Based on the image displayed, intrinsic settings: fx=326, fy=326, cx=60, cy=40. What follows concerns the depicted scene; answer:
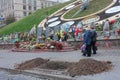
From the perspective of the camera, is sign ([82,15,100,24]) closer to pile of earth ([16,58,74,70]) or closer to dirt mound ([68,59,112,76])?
pile of earth ([16,58,74,70])

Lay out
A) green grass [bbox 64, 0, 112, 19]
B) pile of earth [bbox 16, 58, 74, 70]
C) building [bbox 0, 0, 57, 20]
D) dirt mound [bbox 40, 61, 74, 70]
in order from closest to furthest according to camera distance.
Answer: dirt mound [bbox 40, 61, 74, 70] → pile of earth [bbox 16, 58, 74, 70] → green grass [bbox 64, 0, 112, 19] → building [bbox 0, 0, 57, 20]

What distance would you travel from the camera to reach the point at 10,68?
56.1ft

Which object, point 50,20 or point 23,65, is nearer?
point 23,65

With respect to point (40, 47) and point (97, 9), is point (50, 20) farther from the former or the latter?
point (40, 47)

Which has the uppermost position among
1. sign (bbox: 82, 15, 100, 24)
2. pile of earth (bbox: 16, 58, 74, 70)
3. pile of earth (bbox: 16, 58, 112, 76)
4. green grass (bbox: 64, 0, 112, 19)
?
green grass (bbox: 64, 0, 112, 19)

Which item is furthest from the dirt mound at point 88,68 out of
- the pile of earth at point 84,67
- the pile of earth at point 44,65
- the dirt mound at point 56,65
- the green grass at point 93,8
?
the green grass at point 93,8

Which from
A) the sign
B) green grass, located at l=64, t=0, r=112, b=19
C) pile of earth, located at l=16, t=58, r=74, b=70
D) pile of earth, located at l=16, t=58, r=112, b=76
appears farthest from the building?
pile of earth, located at l=16, t=58, r=112, b=76

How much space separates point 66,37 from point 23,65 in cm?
1181

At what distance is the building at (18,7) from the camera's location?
11331 cm

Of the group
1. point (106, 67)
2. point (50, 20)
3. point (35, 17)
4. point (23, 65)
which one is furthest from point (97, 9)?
point (106, 67)

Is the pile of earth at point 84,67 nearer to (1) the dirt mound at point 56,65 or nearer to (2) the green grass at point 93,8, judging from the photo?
(1) the dirt mound at point 56,65

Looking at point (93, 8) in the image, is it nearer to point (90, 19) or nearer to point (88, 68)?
point (90, 19)

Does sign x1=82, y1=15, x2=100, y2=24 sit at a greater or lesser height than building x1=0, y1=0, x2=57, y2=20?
lesser

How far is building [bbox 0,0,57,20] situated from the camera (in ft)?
372
